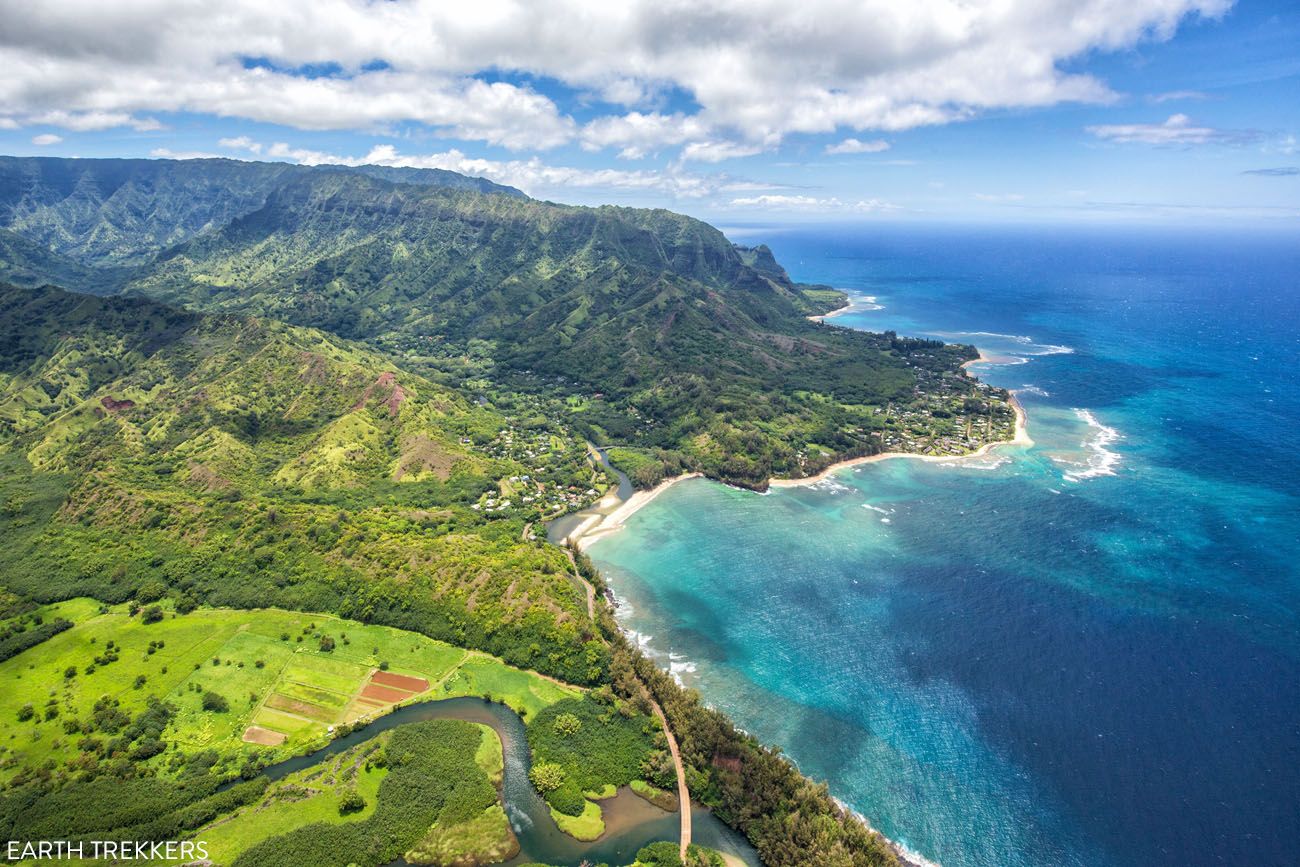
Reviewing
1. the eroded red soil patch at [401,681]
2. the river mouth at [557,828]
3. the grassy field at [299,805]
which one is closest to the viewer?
the grassy field at [299,805]

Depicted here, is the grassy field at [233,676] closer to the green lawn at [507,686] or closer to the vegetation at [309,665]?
the green lawn at [507,686]

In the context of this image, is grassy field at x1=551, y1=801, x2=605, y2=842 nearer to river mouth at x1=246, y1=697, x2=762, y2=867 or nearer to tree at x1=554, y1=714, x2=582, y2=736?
river mouth at x1=246, y1=697, x2=762, y2=867

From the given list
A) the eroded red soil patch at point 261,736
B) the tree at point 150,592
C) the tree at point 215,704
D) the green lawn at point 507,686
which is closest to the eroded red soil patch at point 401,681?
the green lawn at point 507,686

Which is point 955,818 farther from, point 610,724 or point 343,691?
point 343,691

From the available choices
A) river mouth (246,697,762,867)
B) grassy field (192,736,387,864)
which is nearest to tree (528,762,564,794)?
river mouth (246,697,762,867)

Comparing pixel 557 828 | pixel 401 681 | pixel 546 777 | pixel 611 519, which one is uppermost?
pixel 546 777

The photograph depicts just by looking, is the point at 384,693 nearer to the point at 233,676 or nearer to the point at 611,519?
the point at 233,676

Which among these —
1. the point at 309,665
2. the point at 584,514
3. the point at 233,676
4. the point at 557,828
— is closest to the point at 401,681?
the point at 309,665
